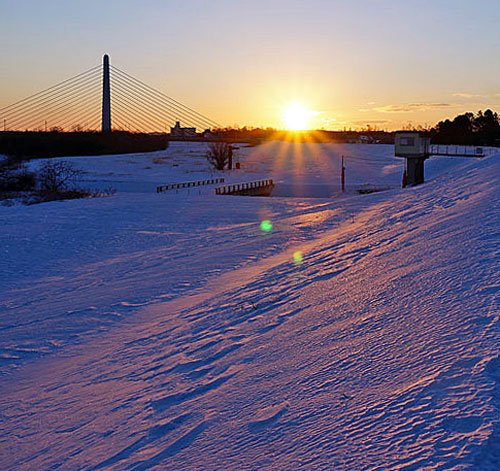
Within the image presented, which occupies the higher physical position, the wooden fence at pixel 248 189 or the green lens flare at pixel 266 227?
the wooden fence at pixel 248 189

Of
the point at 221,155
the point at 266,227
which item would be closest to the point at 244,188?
the point at 221,155

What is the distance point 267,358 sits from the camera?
20.7 ft

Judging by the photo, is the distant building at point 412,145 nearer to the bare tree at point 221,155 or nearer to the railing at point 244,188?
the railing at point 244,188

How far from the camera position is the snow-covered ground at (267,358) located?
166 inches

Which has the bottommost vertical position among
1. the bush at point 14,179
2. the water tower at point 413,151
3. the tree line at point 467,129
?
the bush at point 14,179

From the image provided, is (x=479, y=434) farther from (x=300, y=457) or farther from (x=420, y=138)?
(x=420, y=138)

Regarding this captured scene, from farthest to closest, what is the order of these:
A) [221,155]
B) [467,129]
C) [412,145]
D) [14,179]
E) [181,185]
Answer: [467,129] → [221,155] → [181,185] → [14,179] → [412,145]

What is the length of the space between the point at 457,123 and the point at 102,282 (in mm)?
91225

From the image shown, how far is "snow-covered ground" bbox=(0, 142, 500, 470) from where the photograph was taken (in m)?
4.22

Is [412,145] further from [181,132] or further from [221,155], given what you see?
[181,132]

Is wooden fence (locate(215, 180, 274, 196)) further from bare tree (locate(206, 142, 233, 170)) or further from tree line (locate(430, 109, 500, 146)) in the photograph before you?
tree line (locate(430, 109, 500, 146))

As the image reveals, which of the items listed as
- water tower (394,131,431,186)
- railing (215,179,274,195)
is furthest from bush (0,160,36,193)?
water tower (394,131,431,186)

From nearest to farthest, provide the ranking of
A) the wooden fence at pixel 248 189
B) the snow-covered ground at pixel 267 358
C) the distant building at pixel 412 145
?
the snow-covered ground at pixel 267 358, the distant building at pixel 412 145, the wooden fence at pixel 248 189

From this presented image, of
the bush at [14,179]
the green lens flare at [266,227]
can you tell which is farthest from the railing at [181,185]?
the green lens flare at [266,227]
